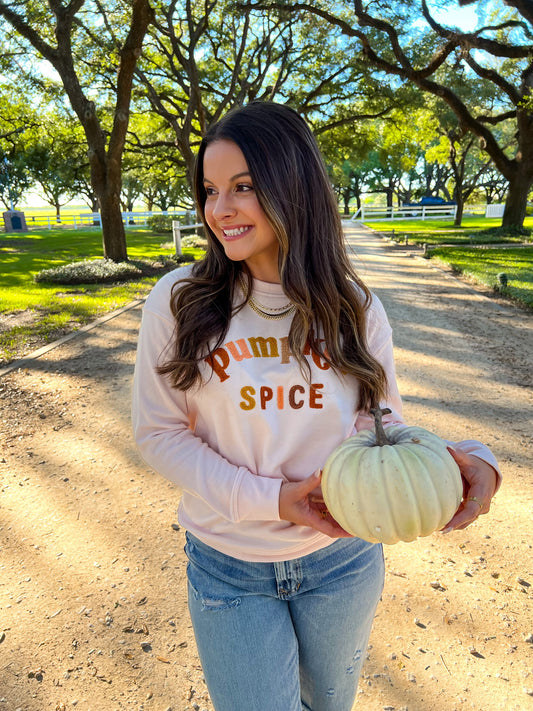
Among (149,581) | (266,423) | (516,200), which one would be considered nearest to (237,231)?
(266,423)

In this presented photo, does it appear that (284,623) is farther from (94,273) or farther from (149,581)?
(94,273)

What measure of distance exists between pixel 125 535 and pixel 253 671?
7.02 ft

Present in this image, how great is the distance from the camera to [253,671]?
1502 mm

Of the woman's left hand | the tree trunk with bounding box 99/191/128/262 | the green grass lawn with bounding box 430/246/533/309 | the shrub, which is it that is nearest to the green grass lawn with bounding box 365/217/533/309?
the green grass lawn with bounding box 430/246/533/309

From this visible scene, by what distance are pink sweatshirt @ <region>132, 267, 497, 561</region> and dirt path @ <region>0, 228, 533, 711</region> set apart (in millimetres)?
1201

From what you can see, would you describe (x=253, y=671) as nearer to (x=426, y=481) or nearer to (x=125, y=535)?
(x=426, y=481)

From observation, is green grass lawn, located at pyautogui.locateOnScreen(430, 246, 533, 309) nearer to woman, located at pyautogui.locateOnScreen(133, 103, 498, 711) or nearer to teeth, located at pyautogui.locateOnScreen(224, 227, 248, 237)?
woman, located at pyautogui.locateOnScreen(133, 103, 498, 711)

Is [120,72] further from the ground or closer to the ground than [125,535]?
further from the ground

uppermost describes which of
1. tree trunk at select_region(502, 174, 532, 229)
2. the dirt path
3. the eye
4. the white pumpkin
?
tree trunk at select_region(502, 174, 532, 229)

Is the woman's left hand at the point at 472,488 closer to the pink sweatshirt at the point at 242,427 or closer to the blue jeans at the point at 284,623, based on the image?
the pink sweatshirt at the point at 242,427

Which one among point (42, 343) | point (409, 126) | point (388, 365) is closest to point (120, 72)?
point (42, 343)

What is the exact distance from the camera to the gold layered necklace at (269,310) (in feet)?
5.91

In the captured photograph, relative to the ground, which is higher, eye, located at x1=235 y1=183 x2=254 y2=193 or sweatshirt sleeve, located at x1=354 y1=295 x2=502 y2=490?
eye, located at x1=235 y1=183 x2=254 y2=193

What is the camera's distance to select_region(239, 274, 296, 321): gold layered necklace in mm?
1802
